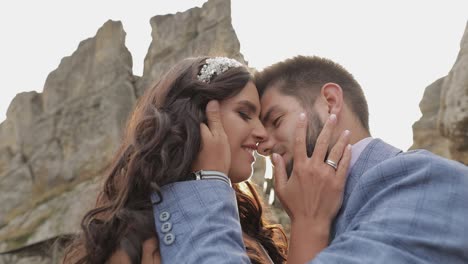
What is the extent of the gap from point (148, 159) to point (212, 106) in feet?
1.61

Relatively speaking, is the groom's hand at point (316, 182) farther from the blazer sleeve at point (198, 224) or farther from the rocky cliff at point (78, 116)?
the rocky cliff at point (78, 116)

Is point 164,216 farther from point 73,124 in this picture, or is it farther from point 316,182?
point 73,124

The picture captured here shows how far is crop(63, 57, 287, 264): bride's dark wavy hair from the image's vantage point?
2914mm

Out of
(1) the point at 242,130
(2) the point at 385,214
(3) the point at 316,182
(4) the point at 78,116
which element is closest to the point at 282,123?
(1) the point at 242,130

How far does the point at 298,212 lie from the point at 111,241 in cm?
93

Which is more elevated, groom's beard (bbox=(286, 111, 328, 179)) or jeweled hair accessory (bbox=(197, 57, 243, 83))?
jeweled hair accessory (bbox=(197, 57, 243, 83))

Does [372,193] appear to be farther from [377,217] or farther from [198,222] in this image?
[198,222]

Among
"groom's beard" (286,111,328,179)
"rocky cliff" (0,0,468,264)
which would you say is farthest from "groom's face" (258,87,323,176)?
"rocky cliff" (0,0,468,264)

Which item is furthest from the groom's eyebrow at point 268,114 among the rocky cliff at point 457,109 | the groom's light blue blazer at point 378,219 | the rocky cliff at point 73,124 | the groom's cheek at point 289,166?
the rocky cliff at point 73,124

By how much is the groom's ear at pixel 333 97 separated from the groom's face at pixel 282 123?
0.11 m

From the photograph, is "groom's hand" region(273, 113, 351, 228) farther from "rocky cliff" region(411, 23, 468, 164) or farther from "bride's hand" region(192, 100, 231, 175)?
"rocky cliff" region(411, 23, 468, 164)

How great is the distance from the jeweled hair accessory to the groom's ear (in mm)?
586

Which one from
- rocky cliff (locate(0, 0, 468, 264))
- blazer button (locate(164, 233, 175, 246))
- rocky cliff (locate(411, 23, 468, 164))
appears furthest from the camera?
rocky cliff (locate(0, 0, 468, 264))

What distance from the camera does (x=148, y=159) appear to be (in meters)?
3.13
